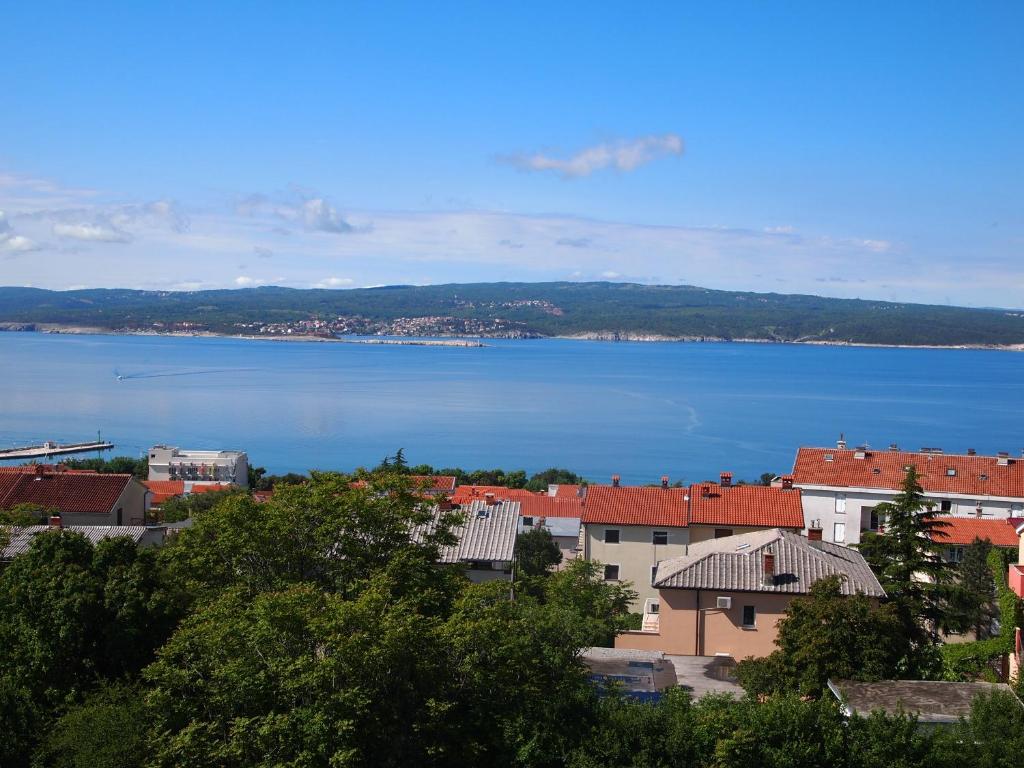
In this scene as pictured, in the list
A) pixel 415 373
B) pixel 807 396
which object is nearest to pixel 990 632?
pixel 807 396

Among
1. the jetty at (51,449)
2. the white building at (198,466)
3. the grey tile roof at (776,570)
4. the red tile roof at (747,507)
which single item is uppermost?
the grey tile roof at (776,570)

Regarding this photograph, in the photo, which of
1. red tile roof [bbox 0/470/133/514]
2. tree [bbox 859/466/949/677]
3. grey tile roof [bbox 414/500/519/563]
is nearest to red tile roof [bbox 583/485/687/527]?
grey tile roof [bbox 414/500/519/563]

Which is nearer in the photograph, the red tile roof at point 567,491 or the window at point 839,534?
the window at point 839,534

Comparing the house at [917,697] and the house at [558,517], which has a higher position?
the house at [917,697]

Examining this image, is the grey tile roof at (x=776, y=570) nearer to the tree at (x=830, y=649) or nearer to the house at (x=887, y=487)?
the tree at (x=830, y=649)

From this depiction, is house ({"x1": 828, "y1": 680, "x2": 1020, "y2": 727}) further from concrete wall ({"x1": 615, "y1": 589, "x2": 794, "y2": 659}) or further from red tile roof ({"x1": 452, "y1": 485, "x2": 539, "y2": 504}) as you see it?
red tile roof ({"x1": 452, "y1": 485, "x2": 539, "y2": 504})

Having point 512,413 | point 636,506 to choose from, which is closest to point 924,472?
point 636,506

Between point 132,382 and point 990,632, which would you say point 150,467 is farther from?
point 132,382

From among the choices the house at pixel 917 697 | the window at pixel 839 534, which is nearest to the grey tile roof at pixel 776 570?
the house at pixel 917 697
